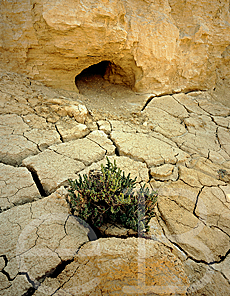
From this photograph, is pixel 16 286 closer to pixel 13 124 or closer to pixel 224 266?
pixel 224 266

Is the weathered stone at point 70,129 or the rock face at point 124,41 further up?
the rock face at point 124,41

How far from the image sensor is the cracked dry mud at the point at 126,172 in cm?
136

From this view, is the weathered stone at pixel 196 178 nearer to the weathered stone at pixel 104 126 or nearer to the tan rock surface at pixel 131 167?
the tan rock surface at pixel 131 167

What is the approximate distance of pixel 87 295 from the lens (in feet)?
4.11

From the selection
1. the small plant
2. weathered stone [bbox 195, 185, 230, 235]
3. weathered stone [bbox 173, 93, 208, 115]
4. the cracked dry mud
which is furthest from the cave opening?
weathered stone [bbox 195, 185, 230, 235]

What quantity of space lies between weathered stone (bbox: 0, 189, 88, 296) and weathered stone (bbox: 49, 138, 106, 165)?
75 centimetres

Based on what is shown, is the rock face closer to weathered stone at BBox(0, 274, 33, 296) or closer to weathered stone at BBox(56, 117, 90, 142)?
weathered stone at BBox(56, 117, 90, 142)

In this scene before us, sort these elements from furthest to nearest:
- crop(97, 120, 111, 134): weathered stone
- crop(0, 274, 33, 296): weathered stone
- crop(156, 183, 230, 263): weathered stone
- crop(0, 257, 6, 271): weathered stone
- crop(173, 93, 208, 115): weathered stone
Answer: crop(173, 93, 208, 115): weathered stone, crop(97, 120, 111, 134): weathered stone, crop(156, 183, 230, 263): weathered stone, crop(0, 257, 6, 271): weathered stone, crop(0, 274, 33, 296): weathered stone

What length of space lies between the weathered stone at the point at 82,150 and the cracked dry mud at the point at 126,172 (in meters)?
0.01

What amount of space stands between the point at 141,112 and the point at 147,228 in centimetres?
248

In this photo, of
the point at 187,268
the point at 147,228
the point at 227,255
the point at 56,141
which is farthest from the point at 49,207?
the point at 227,255

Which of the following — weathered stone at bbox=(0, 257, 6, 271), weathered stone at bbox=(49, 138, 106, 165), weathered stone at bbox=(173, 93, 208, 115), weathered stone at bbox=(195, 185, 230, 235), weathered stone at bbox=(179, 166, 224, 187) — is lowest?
weathered stone at bbox=(0, 257, 6, 271)

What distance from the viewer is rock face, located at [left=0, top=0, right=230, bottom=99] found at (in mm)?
2965

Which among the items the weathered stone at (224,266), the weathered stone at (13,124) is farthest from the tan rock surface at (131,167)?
the weathered stone at (13,124)
